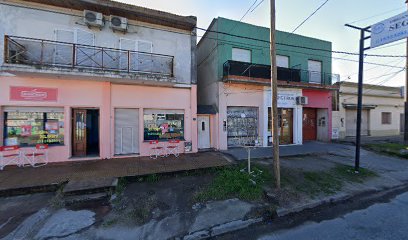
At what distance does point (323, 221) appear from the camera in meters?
4.00

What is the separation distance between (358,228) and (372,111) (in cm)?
1808

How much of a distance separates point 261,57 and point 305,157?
6532mm

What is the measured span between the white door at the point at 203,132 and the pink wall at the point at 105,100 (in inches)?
32.0

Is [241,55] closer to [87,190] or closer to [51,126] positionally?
[87,190]

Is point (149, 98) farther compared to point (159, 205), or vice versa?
point (149, 98)

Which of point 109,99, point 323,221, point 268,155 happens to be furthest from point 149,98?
point 323,221

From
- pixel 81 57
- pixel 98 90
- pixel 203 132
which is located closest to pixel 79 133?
pixel 98 90

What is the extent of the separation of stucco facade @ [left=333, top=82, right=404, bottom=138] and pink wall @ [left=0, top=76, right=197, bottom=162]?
11.9m

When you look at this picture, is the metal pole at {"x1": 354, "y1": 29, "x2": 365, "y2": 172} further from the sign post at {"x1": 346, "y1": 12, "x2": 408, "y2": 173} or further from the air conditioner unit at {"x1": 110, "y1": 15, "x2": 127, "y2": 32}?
the air conditioner unit at {"x1": 110, "y1": 15, "x2": 127, "y2": 32}

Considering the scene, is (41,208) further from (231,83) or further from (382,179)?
(382,179)

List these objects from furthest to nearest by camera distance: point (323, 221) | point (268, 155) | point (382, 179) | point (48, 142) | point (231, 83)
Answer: point (231, 83), point (268, 155), point (48, 142), point (382, 179), point (323, 221)

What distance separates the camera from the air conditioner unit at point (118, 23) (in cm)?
845

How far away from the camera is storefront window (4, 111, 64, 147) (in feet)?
24.9

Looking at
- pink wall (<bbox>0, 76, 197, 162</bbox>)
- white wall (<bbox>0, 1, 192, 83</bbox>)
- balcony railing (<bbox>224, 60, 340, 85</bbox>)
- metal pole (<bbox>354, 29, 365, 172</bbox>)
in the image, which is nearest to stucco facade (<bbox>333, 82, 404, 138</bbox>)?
balcony railing (<bbox>224, 60, 340, 85</bbox>)
